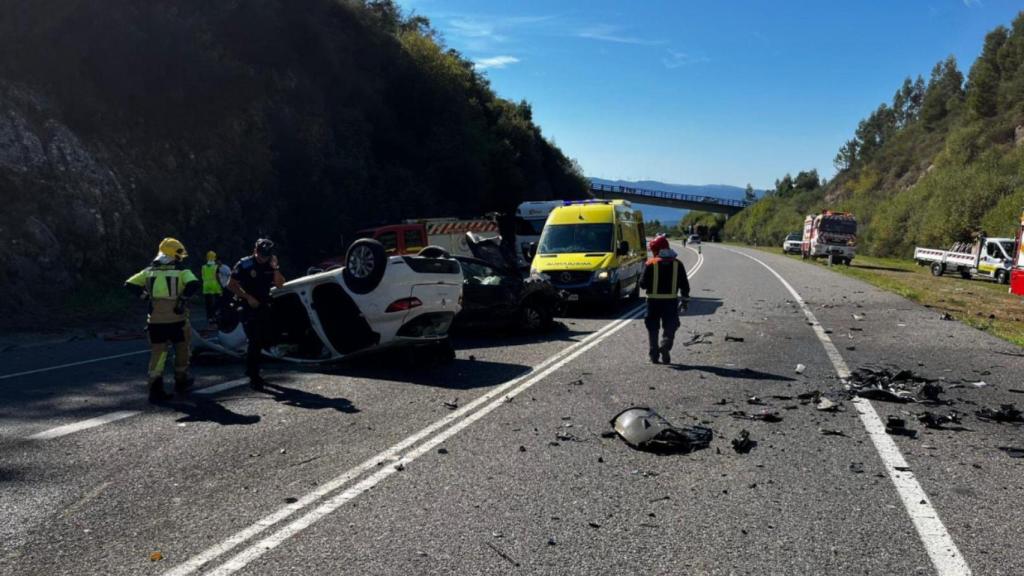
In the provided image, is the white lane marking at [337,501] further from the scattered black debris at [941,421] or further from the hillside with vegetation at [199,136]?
the hillside with vegetation at [199,136]

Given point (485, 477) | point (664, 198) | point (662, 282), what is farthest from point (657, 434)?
point (664, 198)

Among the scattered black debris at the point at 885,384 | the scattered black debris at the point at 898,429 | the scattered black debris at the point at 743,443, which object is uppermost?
the scattered black debris at the point at 898,429

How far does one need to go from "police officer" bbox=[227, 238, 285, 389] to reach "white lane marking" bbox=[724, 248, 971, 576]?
6316mm

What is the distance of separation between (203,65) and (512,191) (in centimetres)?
2867

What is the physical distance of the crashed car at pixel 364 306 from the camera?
28.9 ft

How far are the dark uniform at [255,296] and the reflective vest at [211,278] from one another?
273 inches

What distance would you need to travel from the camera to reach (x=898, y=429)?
20.9 ft

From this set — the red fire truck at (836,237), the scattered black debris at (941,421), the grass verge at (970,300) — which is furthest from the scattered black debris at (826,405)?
the red fire truck at (836,237)

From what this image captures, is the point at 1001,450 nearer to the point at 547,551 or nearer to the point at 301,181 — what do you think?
the point at 547,551

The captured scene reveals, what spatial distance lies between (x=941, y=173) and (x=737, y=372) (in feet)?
177

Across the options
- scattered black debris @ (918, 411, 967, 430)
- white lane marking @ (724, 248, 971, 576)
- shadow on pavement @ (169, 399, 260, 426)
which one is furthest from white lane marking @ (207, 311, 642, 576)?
scattered black debris @ (918, 411, 967, 430)

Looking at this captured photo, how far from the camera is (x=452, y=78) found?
4072 cm

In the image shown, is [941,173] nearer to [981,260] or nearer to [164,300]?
[981,260]

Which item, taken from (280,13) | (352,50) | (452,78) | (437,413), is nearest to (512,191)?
(452,78)
